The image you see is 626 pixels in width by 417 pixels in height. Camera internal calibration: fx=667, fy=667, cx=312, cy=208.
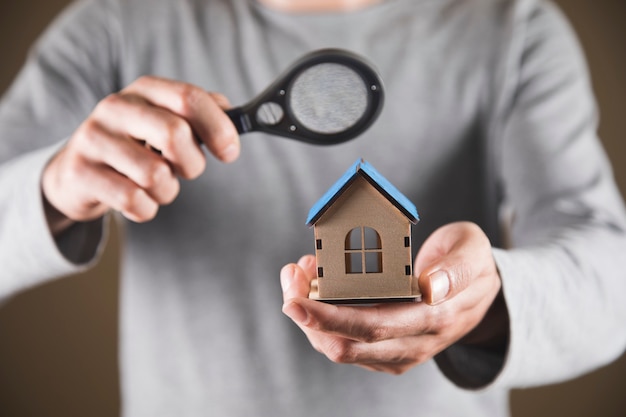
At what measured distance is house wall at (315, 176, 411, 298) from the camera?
39cm

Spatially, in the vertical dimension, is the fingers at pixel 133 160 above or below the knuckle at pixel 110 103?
below

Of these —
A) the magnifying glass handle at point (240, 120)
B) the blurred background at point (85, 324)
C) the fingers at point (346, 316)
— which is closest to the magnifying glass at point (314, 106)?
the magnifying glass handle at point (240, 120)

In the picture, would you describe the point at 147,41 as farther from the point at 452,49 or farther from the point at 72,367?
the point at 72,367

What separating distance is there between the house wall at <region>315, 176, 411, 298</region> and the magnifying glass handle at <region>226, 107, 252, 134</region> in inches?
3.9

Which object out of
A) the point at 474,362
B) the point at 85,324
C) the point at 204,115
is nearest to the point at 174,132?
the point at 204,115

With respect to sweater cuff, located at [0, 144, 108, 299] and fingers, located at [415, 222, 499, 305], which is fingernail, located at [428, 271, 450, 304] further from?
sweater cuff, located at [0, 144, 108, 299]

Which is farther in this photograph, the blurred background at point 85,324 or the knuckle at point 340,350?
the blurred background at point 85,324

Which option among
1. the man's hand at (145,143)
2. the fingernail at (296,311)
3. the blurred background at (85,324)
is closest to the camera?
the fingernail at (296,311)

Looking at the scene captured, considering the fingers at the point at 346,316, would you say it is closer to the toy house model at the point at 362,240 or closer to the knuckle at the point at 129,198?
the toy house model at the point at 362,240

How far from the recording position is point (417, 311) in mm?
392

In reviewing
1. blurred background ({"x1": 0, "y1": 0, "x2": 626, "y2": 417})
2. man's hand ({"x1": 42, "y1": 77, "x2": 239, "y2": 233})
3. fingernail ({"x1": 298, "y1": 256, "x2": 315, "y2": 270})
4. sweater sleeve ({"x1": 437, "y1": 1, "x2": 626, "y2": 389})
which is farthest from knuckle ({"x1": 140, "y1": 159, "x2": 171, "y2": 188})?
blurred background ({"x1": 0, "y1": 0, "x2": 626, "y2": 417})

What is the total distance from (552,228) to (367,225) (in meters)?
0.29

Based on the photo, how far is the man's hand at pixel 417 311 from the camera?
0.37 m

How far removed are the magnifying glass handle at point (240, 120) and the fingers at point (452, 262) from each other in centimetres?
15
